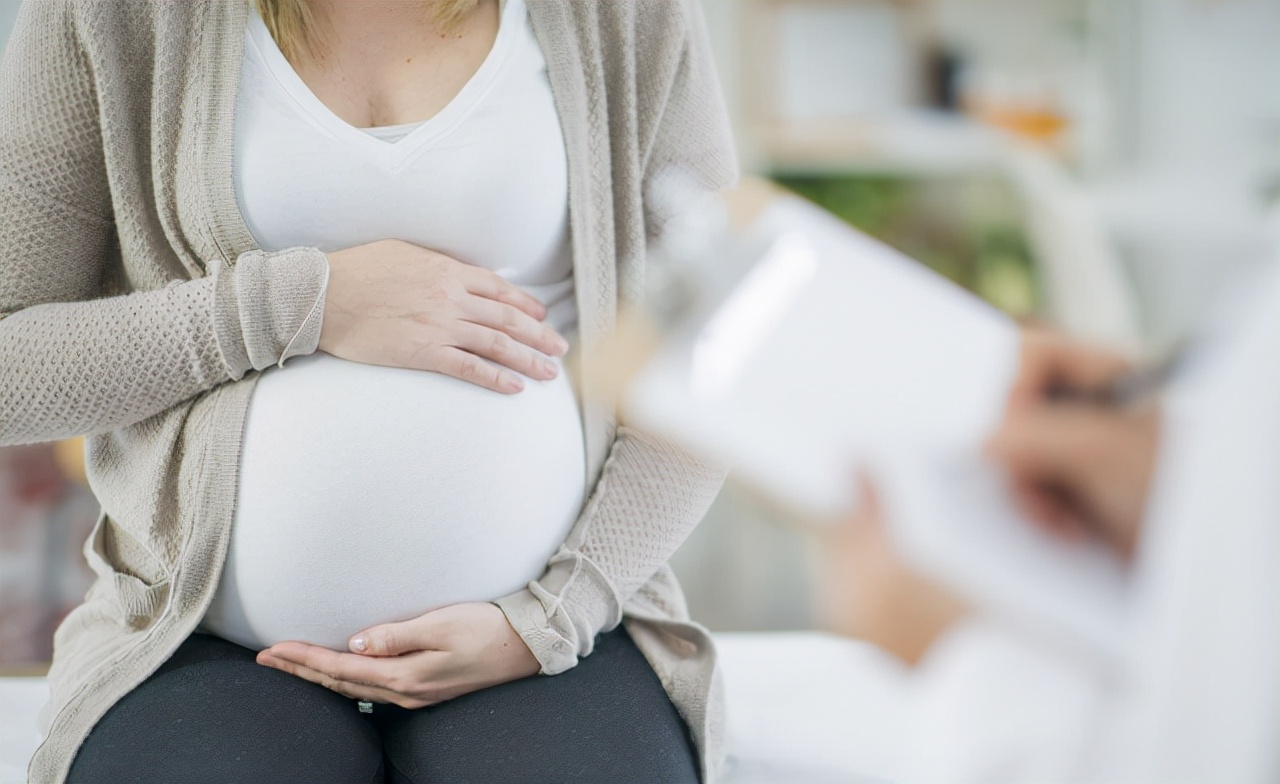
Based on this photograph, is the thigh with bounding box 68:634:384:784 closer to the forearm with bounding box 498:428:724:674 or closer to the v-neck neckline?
the forearm with bounding box 498:428:724:674

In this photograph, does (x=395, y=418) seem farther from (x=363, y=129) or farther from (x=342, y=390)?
(x=363, y=129)

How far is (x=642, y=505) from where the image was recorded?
0.86 metres

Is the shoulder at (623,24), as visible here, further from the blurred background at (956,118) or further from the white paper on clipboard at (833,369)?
the white paper on clipboard at (833,369)

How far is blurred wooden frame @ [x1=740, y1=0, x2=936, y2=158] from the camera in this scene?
1890 millimetres

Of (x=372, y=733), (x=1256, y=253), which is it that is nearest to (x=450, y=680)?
(x=372, y=733)

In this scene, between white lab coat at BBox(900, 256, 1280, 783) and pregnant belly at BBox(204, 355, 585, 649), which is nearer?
white lab coat at BBox(900, 256, 1280, 783)

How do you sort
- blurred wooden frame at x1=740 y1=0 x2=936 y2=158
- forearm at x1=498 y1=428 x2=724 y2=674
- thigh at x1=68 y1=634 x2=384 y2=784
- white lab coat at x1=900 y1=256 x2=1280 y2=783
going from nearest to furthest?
white lab coat at x1=900 y1=256 x2=1280 y2=783 < thigh at x1=68 y1=634 x2=384 y2=784 < forearm at x1=498 y1=428 x2=724 y2=674 < blurred wooden frame at x1=740 y1=0 x2=936 y2=158

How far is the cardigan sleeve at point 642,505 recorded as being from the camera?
2.65 ft

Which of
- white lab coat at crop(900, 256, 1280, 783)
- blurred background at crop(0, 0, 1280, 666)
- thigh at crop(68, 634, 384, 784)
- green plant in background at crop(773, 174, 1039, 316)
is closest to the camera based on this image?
white lab coat at crop(900, 256, 1280, 783)

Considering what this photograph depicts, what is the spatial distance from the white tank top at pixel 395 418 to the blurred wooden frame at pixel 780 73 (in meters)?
1.07

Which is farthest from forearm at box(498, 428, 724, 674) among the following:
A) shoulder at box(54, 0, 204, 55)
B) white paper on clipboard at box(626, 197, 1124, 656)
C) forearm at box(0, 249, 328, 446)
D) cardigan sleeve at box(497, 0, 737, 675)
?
shoulder at box(54, 0, 204, 55)

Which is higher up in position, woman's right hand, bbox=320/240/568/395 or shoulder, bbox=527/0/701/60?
shoulder, bbox=527/0/701/60

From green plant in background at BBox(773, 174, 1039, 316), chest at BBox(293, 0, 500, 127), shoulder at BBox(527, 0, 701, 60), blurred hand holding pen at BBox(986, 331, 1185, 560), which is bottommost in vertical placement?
green plant in background at BBox(773, 174, 1039, 316)

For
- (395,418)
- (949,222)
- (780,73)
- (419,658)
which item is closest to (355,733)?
(419,658)
